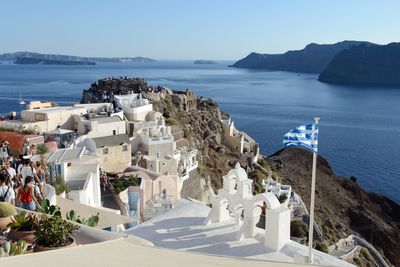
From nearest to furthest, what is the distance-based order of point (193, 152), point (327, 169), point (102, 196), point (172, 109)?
point (102, 196) < point (193, 152) < point (172, 109) < point (327, 169)

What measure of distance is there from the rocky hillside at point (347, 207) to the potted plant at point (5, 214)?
30427 millimetres

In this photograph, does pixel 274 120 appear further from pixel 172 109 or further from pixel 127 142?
pixel 127 142

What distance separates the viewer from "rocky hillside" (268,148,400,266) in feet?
132

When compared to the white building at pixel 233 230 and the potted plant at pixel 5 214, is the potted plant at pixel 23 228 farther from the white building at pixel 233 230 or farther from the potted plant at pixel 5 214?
the white building at pixel 233 230

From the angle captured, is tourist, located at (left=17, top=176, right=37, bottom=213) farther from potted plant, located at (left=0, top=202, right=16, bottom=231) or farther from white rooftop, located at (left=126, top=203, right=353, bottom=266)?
white rooftop, located at (left=126, top=203, right=353, bottom=266)

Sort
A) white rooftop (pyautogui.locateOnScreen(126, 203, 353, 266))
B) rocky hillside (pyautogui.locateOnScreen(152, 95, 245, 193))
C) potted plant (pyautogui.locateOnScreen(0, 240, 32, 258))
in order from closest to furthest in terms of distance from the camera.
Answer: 1. potted plant (pyautogui.locateOnScreen(0, 240, 32, 258))
2. white rooftop (pyautogui.locateOnScreen(126, 203, 353, 266))
3. rocky hillside (pyautogui.locateOnScreen(152, 95, 245, 193))

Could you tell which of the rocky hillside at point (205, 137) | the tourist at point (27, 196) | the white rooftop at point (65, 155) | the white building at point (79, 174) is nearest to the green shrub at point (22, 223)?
the tourist at point (27, 196)

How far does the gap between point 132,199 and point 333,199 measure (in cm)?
3390

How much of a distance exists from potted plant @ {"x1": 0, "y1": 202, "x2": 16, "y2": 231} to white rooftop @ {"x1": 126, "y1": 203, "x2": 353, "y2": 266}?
12.5 feet

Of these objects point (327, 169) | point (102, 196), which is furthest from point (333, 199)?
point (102, 196)

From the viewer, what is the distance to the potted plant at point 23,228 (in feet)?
21.7

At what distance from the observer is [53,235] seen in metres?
6.23

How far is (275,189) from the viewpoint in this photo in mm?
34594

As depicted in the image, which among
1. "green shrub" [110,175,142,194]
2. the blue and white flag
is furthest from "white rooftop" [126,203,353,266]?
"green shrub" [110,175,142,194]
